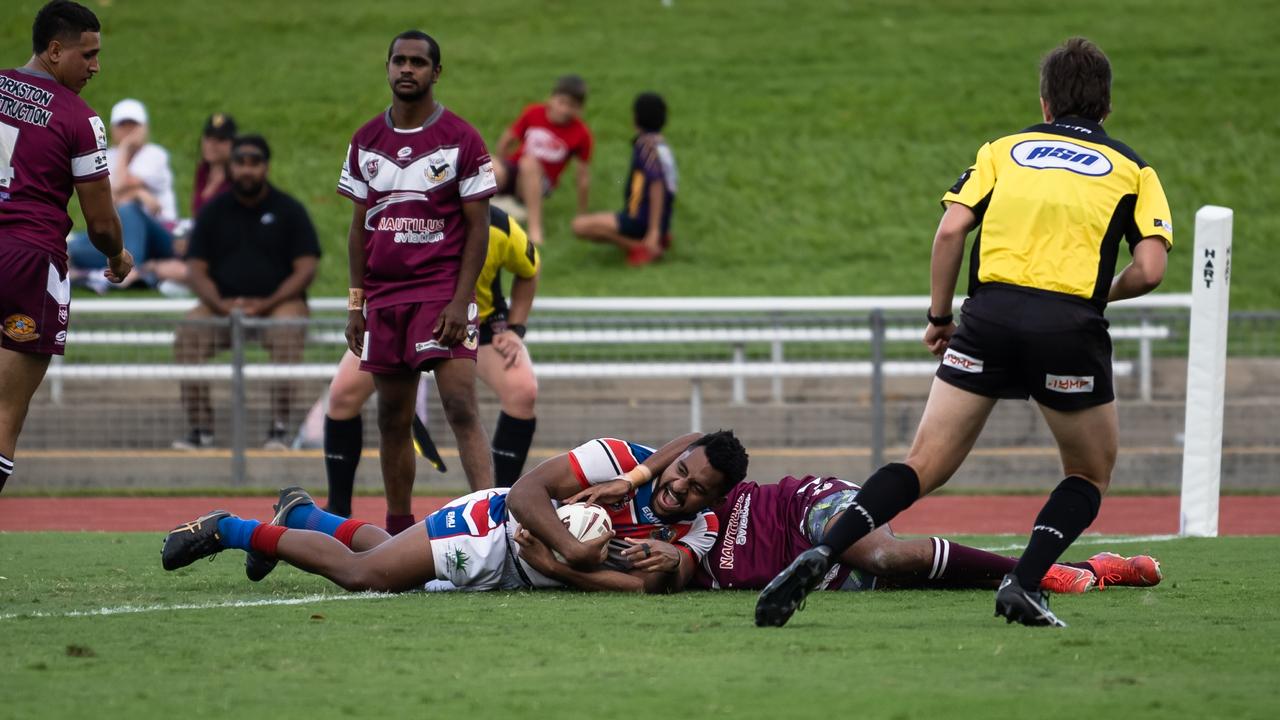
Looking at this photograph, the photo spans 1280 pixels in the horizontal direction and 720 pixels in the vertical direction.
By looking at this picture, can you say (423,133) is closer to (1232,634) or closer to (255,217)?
(1232,634)

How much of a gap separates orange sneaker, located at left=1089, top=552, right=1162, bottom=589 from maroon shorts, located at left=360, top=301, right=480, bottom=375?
3.05 m

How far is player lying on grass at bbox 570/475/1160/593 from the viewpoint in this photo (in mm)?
6590

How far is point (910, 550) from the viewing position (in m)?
6.59

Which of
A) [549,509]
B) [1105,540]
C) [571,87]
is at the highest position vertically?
[571,87]

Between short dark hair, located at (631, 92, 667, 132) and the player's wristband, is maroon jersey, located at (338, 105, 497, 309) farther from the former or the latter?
short dark hair, located at (631, 92, 667, 132)

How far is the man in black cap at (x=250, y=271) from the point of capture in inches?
522

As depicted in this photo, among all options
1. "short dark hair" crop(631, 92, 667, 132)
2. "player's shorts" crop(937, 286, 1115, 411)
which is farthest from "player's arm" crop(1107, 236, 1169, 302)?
"short dark hair" crop(631, 92, 667, 132)

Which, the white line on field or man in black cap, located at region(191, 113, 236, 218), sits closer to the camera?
the white line on field

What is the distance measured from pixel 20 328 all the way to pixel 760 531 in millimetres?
3025

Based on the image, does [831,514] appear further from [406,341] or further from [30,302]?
[30,302]

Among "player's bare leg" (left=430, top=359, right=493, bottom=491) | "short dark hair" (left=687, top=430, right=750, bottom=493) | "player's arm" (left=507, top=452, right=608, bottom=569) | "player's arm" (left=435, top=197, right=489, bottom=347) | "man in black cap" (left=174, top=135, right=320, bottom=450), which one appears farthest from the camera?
"man in black cap" (left=174, top=135, right=320, bottom=450)

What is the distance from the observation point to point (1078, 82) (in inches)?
228

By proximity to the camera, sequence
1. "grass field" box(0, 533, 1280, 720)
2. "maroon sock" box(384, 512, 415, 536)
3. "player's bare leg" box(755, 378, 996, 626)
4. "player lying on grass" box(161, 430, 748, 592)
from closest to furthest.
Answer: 1. "grass field" box(0, 533, 1280, 720)
2. "player's bare leg" box(755, 378, 996, 626)
3. "player lying on grass" box(161, 430, 748, 592)
4. "maroon sock" box(384, 512, 415, 536)

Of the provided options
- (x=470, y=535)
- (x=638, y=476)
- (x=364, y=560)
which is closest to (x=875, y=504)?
(x=638, y=476)
